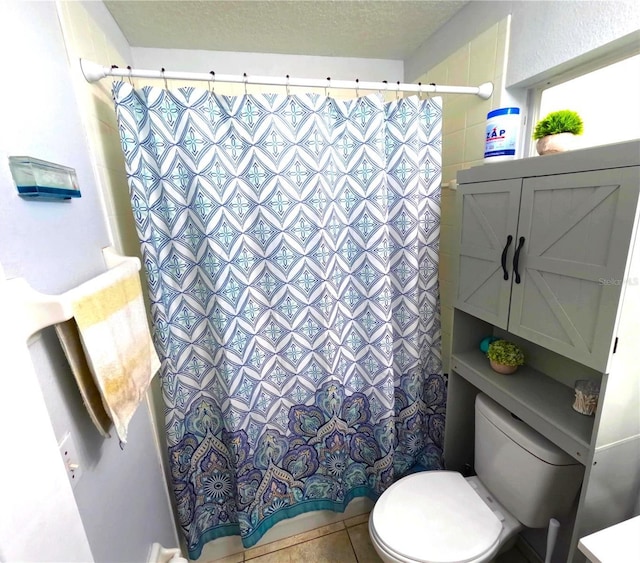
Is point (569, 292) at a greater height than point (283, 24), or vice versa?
point (283, 24)

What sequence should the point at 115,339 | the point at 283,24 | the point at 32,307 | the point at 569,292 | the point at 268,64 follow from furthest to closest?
the point at 268,64, the point at 283,24, the point at 569,292, the point at 115,339, the point at 32,307

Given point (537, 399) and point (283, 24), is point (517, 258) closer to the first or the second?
point (537, 399)

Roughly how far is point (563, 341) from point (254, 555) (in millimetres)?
1613

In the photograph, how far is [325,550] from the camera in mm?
1423

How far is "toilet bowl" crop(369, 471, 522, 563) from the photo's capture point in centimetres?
98

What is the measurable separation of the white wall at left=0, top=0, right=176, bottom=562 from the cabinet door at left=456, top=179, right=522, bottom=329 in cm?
124

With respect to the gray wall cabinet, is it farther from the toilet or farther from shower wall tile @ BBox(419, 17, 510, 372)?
shower wall tile @ BBox(419, 17, 510, 372)

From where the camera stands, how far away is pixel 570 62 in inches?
39.6

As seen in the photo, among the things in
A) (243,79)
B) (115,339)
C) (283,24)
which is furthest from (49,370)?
(283,24)

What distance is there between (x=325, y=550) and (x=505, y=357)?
122cm

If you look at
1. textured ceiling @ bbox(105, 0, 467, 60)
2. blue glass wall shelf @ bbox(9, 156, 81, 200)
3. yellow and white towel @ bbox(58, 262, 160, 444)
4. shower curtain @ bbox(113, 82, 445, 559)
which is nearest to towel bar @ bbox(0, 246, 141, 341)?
yellow and white towel @ bbox(58, 262, 160, 444)

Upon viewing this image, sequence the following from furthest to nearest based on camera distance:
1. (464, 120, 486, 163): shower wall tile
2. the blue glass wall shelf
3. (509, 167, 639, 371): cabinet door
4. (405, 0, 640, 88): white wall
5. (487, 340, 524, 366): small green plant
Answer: (464, 120, 486, 163): shower wall tile, (487, 340, 524, 366): small green plant, (405, 0, 640, 88): white wall, (509, 167, 639, 371): cabinet door, the blue glass wall shelf

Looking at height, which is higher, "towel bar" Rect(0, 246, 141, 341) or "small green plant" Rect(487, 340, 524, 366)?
"towel bar" Rect(0, 246, 141, 341)

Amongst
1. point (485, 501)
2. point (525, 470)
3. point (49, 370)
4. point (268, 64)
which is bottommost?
point (485, 501)
